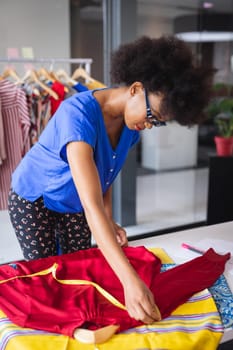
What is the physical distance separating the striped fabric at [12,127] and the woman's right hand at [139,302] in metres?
1.76

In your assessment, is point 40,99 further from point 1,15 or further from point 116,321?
point 116,321

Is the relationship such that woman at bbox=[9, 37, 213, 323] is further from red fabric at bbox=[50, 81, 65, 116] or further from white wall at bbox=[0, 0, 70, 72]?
white wall at bbox=[0, 0, 70, 72]

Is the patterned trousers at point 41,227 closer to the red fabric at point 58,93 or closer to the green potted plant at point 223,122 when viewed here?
the red fabric at point 58,93

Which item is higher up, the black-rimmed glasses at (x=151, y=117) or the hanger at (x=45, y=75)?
the hanger at (x=45, y=75)

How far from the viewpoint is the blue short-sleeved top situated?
48.1 inches

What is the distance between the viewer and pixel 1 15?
301 cm

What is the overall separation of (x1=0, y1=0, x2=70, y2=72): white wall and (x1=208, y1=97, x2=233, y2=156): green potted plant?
1.74m

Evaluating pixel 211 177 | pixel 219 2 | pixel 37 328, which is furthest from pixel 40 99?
pixel 219 2

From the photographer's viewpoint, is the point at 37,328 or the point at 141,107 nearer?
the point at 37,328

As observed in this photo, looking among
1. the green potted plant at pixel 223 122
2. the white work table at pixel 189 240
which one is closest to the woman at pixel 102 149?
the white work table at pixel 189 240

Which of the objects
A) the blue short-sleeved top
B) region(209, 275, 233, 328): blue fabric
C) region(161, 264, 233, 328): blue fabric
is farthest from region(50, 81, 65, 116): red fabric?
region(209, 275, 233, 328): blue fabric

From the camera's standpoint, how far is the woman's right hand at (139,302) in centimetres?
100

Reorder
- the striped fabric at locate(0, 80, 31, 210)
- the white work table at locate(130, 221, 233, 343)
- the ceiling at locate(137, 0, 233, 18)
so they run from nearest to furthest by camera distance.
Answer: the white work table at locate(130, 221, 233, 343), the striped fabric at locate(0, 80, 31, 210), the ceiling at locate(137, 0, 233, 18)

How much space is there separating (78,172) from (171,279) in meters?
0.43
